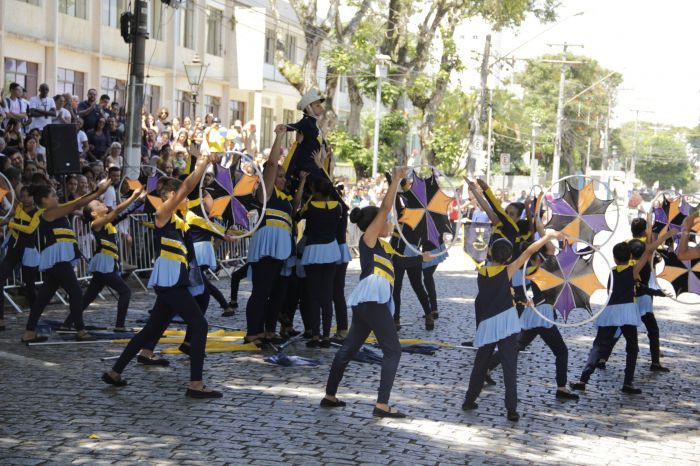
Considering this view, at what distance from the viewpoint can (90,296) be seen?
37.7ft

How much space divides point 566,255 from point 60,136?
22.6 feet

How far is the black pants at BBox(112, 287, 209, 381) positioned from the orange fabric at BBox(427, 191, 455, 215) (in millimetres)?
3703

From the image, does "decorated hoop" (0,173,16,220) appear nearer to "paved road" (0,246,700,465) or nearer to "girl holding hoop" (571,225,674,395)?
"paved road" (0,246,700,465)

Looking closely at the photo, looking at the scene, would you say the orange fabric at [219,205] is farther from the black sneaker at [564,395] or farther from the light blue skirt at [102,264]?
the black sneaker at [564,395]

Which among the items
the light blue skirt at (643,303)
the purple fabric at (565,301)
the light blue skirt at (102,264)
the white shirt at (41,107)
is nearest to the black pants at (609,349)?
the purple fabric at (565,301)

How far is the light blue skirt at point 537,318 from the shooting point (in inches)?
367

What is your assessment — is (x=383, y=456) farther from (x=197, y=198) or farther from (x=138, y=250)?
(x=138, y=250)

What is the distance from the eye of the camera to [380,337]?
27.0ft

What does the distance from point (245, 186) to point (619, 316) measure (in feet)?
13.5

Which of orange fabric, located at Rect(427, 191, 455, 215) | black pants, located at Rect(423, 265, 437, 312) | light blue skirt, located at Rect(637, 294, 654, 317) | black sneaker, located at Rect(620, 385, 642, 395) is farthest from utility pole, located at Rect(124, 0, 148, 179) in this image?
black sneaker, located at Rect(620, 385, 642, 395)

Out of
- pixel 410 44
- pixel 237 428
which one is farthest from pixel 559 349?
pixel 410 44

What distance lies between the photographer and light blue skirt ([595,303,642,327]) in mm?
9891

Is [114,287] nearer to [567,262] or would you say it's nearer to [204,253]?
[204,253]

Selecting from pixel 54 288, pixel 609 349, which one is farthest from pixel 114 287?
pixel 609 349
